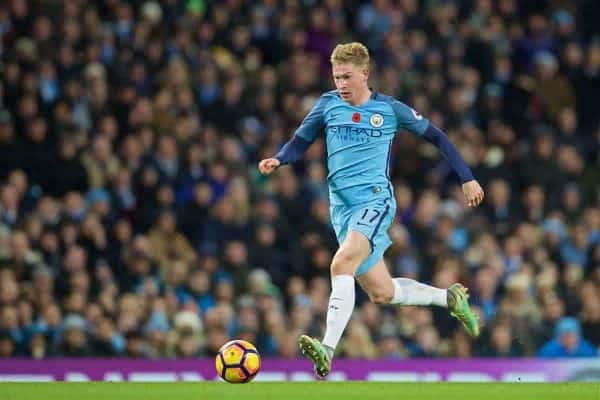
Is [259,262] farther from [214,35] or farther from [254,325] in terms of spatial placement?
[214,35]

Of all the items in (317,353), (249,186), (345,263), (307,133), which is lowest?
(317,353)

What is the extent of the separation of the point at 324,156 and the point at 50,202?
371 cm

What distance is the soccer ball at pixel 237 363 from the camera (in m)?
10.6

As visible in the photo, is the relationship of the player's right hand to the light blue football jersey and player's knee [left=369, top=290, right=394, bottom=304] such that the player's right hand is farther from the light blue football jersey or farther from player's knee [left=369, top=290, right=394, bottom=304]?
player's knee [left=369, top=290, right=394, bottom=304]

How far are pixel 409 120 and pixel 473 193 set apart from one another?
0.75m

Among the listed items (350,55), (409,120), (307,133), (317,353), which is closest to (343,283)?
(317,353)

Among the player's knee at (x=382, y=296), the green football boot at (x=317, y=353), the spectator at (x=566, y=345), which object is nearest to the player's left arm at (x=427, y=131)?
the player's knee at (x=382, y=296)

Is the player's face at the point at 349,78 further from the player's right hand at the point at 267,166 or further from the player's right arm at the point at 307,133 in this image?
the player's right hand at the point at 267,166

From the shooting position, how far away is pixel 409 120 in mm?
10852

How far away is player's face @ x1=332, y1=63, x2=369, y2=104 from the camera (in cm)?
1053

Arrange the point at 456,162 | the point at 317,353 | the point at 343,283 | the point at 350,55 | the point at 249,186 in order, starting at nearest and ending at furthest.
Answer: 1. the point at 317,353
2. the point at 343,283
3. the point at 350,55
4. the point at 456,162
5. the point at 249,186

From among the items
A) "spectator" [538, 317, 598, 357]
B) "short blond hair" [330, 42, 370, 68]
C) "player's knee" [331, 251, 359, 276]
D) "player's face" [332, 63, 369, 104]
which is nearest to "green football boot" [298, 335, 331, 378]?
"player's knee" [331, 251, 359, 276]

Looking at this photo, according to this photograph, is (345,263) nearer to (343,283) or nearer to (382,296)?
(343,283)

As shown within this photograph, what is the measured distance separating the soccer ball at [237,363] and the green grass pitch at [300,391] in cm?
11
